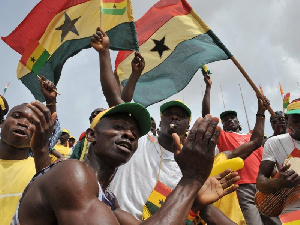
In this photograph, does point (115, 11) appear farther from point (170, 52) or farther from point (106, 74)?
point (106, 74)

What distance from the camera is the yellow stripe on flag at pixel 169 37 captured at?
17.6 ft

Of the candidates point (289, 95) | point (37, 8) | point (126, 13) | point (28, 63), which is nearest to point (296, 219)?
point (126, 13)

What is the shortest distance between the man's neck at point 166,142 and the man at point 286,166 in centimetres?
115

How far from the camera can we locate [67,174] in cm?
168

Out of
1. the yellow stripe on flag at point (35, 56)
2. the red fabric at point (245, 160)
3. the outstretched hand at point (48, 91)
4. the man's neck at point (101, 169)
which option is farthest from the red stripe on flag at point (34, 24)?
the red fabric at point (245, 160)

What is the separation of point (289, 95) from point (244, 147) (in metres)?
3.84

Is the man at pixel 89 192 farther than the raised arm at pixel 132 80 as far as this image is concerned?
No

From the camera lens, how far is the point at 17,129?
318 cm

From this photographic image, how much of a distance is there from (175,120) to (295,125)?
1.41m

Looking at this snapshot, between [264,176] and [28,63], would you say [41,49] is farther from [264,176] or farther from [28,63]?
[264,176]

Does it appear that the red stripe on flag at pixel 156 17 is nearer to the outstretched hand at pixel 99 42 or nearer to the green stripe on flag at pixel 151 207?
the outstretched hand at pixel 99 42

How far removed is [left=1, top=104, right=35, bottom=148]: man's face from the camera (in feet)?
10.3

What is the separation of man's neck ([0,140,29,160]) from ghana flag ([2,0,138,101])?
1649 millimetres

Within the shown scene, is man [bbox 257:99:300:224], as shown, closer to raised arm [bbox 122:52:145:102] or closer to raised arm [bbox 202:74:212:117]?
raised arm [bbox 122:52:145:102]
